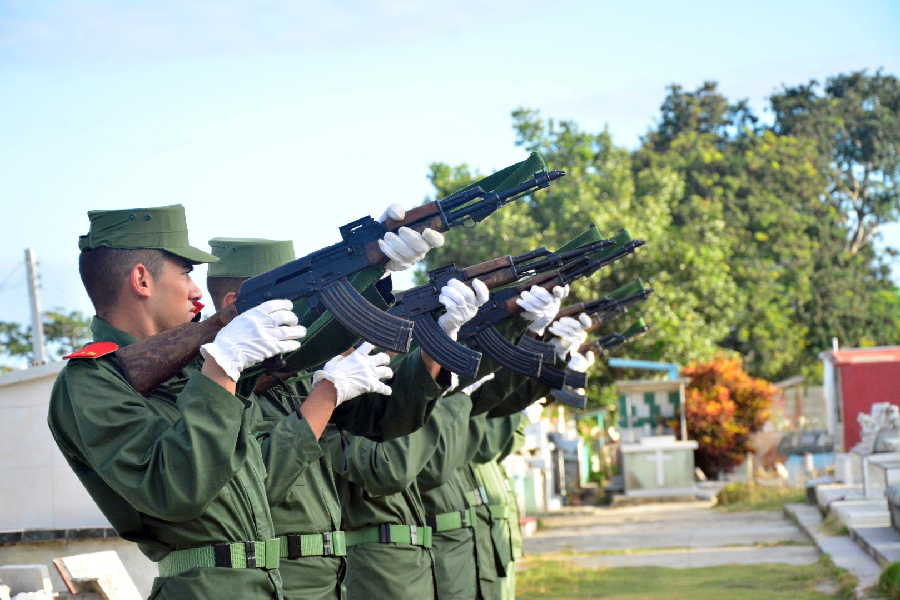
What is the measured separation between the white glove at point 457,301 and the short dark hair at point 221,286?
0.99 metres

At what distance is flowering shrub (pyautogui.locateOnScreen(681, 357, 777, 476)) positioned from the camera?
24906 mm

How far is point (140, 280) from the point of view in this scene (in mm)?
4328

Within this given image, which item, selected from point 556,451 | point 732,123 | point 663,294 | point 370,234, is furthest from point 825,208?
point 370,234

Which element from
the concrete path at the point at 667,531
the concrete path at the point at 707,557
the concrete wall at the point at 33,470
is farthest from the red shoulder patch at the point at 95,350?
the concrete path at the point at 667,531

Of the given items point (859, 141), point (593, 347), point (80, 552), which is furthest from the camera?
point (859, 141)

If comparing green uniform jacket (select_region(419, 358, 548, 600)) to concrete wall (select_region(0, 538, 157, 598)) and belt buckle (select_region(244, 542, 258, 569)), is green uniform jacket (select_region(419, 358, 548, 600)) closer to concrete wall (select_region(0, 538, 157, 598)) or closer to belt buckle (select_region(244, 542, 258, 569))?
concrete wall (select_region(0, 538, 157, 598))

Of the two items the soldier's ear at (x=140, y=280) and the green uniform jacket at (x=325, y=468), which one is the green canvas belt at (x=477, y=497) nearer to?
the green uniform jacket at (x=325, y=468)

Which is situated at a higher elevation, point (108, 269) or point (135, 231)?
point (135, 231)

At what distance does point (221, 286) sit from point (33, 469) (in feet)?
8.86

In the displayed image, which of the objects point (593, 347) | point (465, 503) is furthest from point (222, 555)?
point (593, 347)

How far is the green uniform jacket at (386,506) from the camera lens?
5.95 m

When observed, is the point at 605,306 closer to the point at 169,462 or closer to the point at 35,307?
the point at 169,462

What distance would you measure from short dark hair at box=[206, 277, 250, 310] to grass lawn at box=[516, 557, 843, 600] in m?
6.50

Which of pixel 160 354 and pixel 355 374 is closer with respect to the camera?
pixel 160 354
